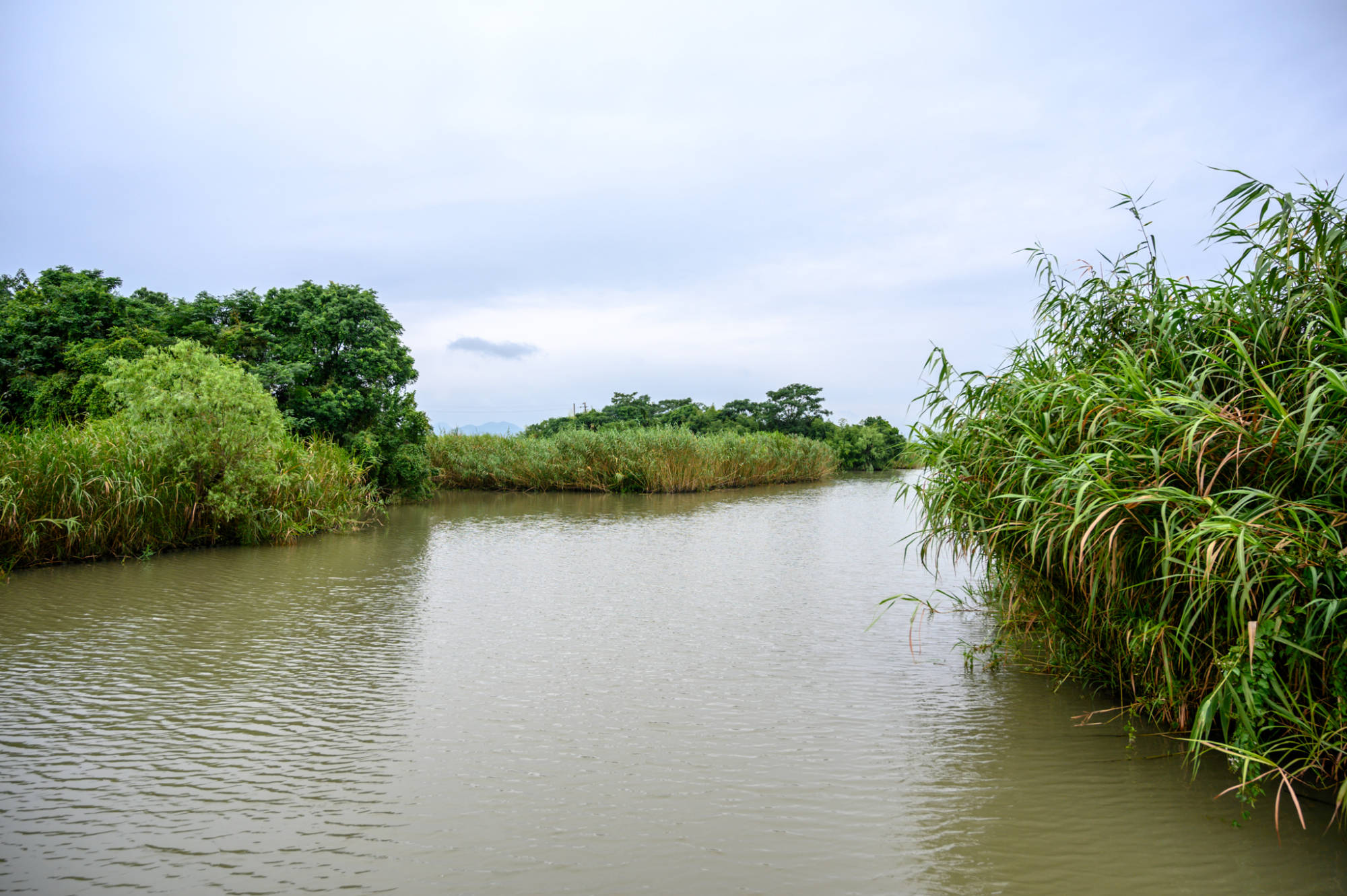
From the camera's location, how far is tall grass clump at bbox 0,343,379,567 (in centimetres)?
824

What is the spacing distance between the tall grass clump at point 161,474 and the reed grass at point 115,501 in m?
0.01

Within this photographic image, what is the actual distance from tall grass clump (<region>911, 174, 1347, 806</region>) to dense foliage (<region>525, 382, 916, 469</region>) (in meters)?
33.1

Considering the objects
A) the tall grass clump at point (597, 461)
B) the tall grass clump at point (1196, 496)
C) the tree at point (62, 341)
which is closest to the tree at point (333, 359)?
the tree at point (62, 341)

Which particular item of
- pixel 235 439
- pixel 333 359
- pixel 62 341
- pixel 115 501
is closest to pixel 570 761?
pixel 115 501

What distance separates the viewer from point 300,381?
1667cm

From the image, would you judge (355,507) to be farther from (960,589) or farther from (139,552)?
(960,589)

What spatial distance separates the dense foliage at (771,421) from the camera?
128 feet

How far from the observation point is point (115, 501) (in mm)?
8844

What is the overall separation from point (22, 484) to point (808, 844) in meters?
9.15

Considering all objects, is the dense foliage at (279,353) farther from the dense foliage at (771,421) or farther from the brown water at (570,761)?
the dense foliage at (771,421)

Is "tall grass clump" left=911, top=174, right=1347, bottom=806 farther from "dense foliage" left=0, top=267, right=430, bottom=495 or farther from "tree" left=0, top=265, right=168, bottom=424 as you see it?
"tree" left=0, top=265, right=168, bottom=424

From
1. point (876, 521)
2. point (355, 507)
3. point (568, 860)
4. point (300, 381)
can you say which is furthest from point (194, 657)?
point (300, 381)

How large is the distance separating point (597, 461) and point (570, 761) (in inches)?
723

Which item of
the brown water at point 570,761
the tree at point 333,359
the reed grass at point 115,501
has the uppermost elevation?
the tree at point 333,359
